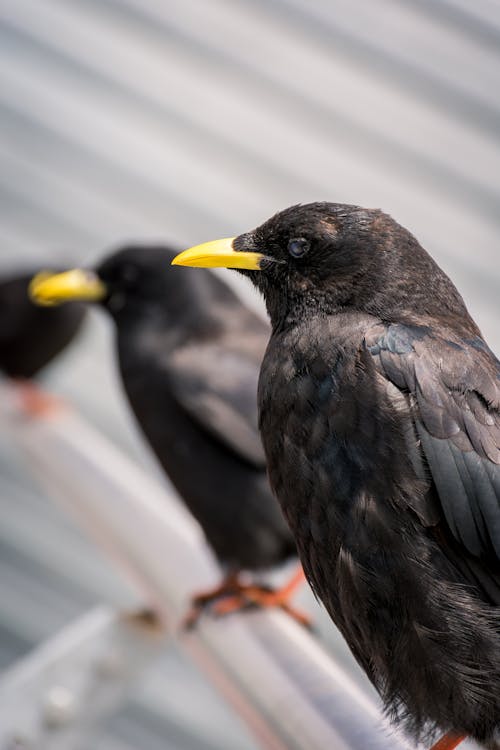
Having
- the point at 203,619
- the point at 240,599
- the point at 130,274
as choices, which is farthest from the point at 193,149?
the point at 203,619

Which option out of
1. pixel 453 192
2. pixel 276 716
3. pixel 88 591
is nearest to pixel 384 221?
pixel 276 716

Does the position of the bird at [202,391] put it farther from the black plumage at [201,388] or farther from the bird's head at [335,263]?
the bird's head at [335,263]

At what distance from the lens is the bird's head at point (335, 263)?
7.28 ft

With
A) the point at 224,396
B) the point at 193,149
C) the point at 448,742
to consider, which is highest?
the point at 193,149

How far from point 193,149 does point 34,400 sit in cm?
188

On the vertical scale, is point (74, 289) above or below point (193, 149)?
below

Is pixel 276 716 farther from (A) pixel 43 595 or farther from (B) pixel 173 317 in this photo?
(A) pixel 43 595

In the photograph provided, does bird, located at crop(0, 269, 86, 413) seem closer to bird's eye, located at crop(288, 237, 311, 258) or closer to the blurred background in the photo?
the blurred background

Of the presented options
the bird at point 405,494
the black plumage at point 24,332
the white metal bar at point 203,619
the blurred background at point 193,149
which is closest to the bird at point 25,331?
the black plumage at point 24,332

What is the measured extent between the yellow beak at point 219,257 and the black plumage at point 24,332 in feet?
10.1

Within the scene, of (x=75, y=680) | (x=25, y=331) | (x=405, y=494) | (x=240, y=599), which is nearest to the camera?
(x=405, y=494)

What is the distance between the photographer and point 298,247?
92.5 inches

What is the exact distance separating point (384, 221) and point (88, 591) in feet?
12.7

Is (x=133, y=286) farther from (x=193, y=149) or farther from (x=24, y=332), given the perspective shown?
(x=193, y=149)
